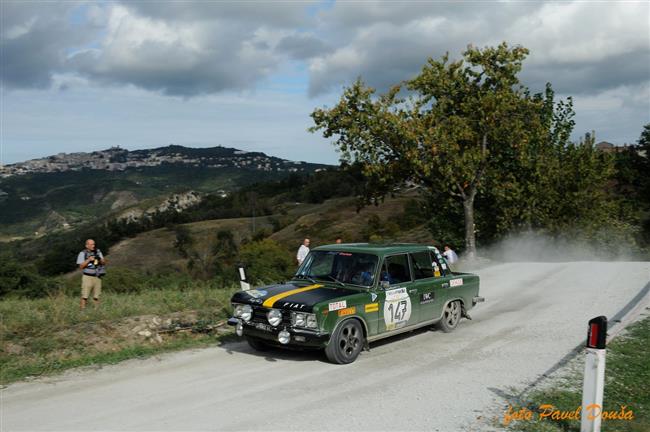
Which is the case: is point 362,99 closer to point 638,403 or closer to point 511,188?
point 511,188

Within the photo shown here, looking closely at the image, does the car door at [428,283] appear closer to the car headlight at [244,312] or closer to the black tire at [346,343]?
the black tire at [346,343]

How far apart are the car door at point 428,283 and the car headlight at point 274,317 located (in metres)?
2.74

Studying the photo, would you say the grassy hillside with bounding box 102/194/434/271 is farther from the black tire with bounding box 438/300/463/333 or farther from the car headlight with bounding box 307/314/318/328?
the car headlight with bounding box 307/314/318/328

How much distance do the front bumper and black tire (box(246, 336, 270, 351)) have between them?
454 millimetres

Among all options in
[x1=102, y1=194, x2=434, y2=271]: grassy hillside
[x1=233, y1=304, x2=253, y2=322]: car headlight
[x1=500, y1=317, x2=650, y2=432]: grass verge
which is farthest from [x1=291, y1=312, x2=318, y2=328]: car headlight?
[x1=102, y1=194, x2=434, y2=271]: grassy hillside

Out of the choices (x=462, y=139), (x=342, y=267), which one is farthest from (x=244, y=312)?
(x=462, y=139)

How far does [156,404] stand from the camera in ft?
21.8

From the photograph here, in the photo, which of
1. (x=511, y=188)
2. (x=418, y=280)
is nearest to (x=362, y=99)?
(x=511, y=188)

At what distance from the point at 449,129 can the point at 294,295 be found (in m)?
20.3

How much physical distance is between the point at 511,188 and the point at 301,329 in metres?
22.1

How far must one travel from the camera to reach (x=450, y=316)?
35.9ft

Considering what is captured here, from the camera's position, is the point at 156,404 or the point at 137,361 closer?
the point at 156,404

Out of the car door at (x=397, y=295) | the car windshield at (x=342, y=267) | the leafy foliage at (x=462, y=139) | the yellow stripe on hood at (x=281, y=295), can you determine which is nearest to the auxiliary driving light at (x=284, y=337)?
the yellow stripe on hood at (x=281, y=295)

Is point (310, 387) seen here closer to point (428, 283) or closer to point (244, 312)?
point (244, 312)
